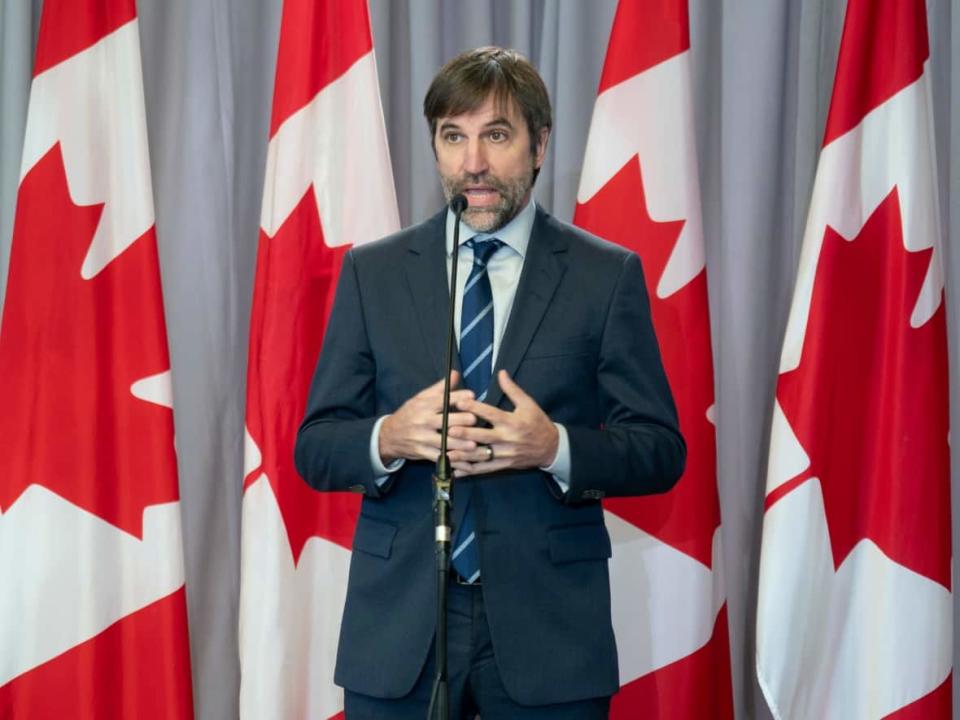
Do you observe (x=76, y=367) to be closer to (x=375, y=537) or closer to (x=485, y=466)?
(x=375, y=537)

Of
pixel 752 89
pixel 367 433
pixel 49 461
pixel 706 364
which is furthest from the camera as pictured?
pixel 752 89

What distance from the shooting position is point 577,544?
1908mm

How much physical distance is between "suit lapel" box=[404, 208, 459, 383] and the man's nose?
116mm

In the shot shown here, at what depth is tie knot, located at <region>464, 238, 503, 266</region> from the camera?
204cm

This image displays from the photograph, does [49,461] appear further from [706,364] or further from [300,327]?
[706,364]

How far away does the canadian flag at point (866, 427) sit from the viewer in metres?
2.76

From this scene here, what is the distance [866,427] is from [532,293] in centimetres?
124

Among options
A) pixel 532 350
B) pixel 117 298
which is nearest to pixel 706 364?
pixel 532 350

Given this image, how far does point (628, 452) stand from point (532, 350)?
227 mm

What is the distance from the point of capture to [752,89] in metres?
3.27

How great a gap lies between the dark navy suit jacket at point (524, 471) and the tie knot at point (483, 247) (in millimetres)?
53

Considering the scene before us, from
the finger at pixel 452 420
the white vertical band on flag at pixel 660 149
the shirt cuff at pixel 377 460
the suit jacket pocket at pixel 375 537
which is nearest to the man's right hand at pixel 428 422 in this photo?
the finger at pixel 452 420

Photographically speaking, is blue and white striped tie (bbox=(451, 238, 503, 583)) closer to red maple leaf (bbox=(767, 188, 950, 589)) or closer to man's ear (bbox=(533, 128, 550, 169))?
man's ear (bbox=(533, 128, 550, 169))

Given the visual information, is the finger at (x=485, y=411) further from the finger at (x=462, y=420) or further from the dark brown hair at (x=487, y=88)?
the dark brown hair at (x=487, y=88)
